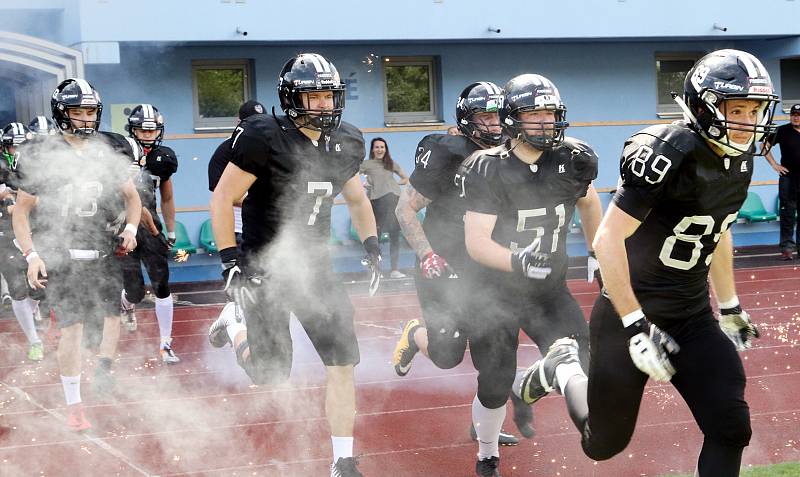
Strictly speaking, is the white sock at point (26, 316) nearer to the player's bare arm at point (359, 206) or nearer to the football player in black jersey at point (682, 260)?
the player's bare arm at point (359, 206)

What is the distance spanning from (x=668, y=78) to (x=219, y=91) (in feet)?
22.3

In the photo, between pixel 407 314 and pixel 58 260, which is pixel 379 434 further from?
pixel 407 314

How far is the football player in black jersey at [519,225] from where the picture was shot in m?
4.60

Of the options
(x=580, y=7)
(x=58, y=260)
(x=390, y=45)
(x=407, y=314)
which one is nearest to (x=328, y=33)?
(x=390, y=45)

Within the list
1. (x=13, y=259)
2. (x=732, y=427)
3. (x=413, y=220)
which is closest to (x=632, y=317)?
(x=732, y=427)

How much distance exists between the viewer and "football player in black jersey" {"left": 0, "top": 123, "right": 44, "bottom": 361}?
834 cm

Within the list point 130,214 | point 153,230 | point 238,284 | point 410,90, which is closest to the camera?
point 238,284

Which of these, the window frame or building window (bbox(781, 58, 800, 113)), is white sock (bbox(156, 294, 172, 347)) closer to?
the window frame

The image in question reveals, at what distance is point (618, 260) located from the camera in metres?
3.53

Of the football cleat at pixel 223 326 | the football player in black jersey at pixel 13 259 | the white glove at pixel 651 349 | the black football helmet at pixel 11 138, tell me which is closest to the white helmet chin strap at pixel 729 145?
the white glove at pixel 651 349

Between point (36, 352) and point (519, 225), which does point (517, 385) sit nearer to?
point (519, 225)

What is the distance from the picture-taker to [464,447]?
5414 millimetres

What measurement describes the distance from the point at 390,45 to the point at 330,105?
10.1m

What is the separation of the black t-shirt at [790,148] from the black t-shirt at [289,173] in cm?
910
